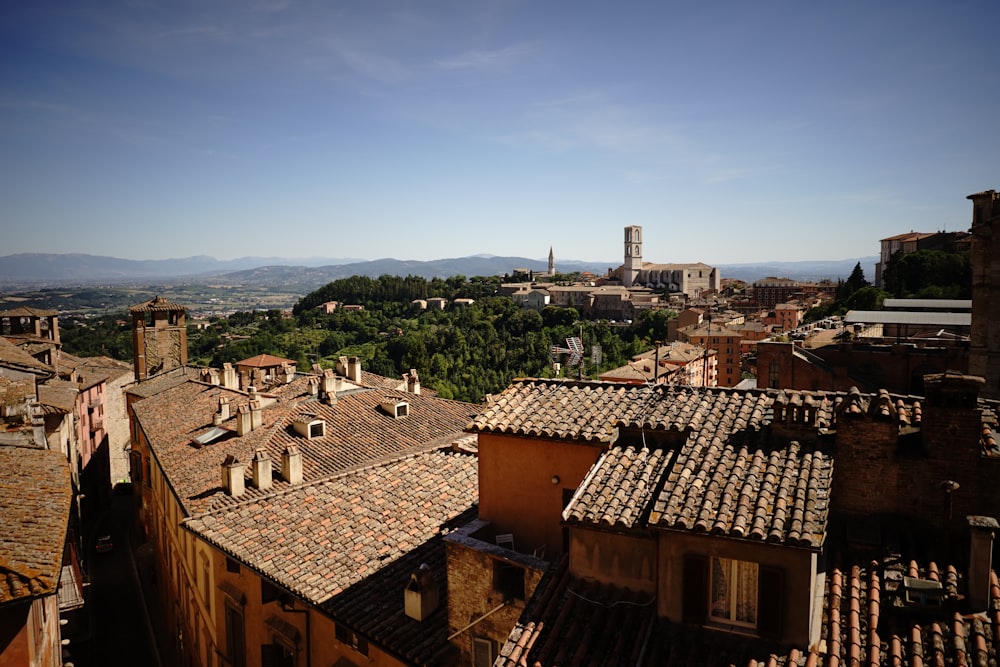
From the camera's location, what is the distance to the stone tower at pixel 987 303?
65.8 ft

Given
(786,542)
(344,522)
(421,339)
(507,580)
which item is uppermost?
(786,542)

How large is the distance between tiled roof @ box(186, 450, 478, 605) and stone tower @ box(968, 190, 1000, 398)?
1682 cm

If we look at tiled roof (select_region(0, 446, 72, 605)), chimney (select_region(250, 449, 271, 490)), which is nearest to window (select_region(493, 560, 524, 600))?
tiled roof (select_region(0, 446, 72, 605))

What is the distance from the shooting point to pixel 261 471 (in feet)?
51.2

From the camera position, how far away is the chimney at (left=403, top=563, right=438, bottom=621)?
9281mm

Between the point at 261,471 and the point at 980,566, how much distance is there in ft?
46.4

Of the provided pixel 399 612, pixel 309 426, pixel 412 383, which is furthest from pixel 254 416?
pixel 399 612

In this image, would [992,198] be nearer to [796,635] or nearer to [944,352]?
[944,352]

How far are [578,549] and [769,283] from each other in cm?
15002

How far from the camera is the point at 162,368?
41875 mm

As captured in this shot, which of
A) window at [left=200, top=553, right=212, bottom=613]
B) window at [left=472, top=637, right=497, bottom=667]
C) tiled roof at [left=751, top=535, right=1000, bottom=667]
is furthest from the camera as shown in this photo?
window at [left=200, top=553, right=212, bottom=613]

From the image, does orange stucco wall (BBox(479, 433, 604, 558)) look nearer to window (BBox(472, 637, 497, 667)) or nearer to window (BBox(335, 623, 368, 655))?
window (BBox(472, 637, 497, 667))

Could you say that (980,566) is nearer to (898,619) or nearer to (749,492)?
(898,619)

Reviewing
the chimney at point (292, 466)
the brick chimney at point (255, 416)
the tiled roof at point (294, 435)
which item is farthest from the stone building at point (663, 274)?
the chimney at point (292, 466)
